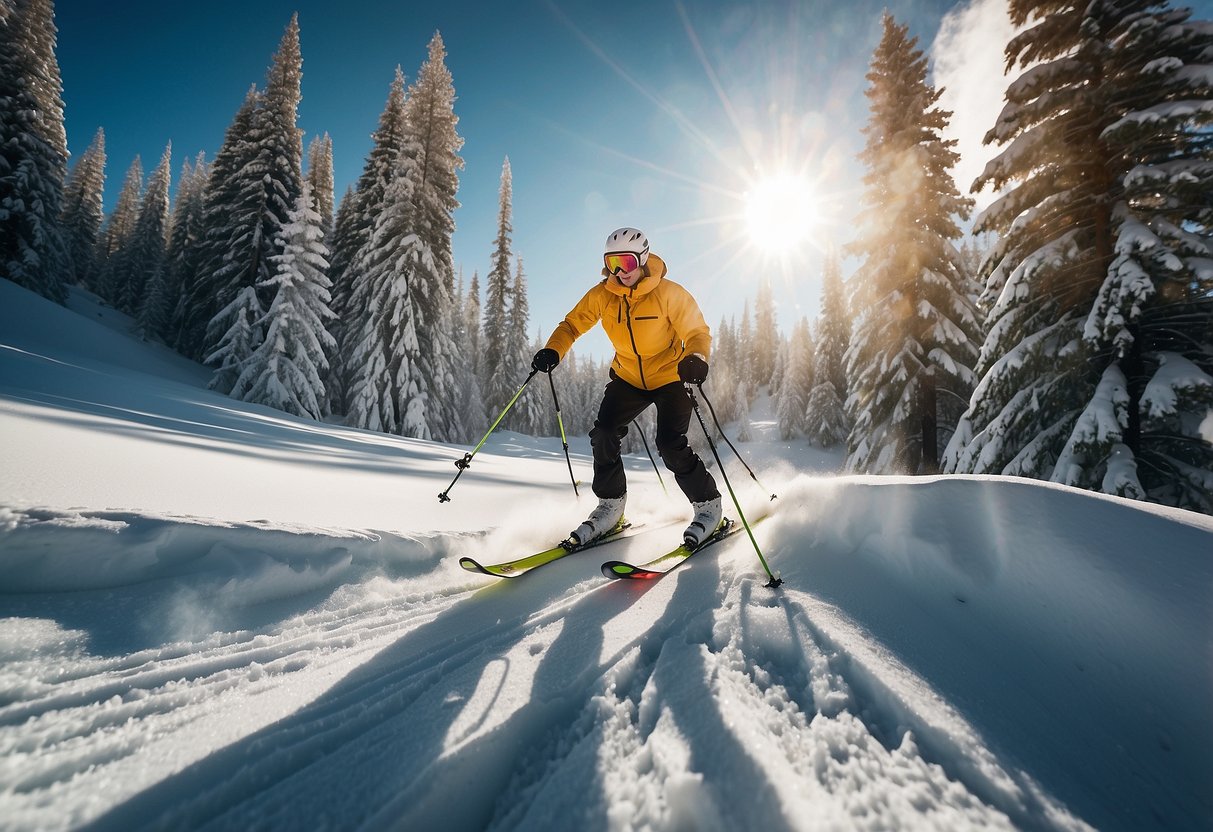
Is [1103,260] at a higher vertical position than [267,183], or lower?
lower

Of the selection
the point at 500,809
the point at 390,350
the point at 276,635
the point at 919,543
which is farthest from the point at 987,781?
the point at 390,350

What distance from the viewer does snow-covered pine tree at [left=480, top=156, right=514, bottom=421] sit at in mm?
31547

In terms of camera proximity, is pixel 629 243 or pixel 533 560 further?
pixel 629 243

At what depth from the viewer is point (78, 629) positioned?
69.8 inches

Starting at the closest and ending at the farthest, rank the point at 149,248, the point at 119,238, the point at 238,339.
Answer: the point at 238,339 < the point at 149,248 < the point at 119,238

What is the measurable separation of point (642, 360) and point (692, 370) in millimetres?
654

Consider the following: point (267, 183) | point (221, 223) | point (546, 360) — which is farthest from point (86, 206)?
point (546, 360)

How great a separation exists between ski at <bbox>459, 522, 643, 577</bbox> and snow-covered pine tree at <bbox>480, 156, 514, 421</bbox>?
2797 centimetres

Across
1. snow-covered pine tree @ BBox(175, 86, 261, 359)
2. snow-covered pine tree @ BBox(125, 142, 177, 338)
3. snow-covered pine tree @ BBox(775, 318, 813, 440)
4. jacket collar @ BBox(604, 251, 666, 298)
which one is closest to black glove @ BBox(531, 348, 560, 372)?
jacket collar @ BBox(604, 251, 666, 298)

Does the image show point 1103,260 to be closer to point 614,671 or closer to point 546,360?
point 546,360

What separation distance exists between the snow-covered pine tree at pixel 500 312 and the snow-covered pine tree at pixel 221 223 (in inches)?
542

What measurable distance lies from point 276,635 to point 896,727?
2.39 m

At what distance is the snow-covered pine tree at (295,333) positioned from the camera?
53.6 ft

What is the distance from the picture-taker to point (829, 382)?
102 feet
